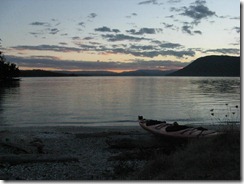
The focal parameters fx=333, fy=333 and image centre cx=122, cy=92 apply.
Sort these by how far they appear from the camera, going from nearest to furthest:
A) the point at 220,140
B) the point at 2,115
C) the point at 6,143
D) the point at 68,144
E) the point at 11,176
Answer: the point at 220,140 → the point at 11,176 → the point at 6,143 → the point at 68,144 → the point at 2,115

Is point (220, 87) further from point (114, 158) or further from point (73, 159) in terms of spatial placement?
point (73, 159)

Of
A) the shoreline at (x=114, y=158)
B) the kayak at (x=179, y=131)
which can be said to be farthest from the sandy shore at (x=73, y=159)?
the kayak at (x=179, y=131)

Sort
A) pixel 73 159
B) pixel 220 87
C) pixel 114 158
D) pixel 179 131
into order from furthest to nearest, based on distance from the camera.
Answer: pixel 220 87 < pixel 179 131 < pixel 114 158 < pixel 73 159

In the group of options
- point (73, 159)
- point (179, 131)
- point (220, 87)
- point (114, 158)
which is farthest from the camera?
point (220, 87)

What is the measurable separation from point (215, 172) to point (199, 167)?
1.18 feet

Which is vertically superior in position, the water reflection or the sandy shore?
the water reflection

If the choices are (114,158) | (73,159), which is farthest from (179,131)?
(73,159)

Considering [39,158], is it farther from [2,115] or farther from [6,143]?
[2,115]

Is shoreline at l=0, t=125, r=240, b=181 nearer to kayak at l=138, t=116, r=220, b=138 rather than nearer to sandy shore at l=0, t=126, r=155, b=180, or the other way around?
sandy shore at l=0, t=126, r=155, b=180

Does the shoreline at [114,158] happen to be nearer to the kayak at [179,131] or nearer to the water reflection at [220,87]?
the kayak at [179,131]

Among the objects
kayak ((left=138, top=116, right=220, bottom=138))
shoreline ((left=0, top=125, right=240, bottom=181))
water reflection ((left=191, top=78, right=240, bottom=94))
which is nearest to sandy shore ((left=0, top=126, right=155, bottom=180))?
shoreline ((left=0, top=125, right=240, bottom=181))

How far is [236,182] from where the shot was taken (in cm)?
459

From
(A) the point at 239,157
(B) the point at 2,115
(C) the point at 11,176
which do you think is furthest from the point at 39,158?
(B) the point at 2,115

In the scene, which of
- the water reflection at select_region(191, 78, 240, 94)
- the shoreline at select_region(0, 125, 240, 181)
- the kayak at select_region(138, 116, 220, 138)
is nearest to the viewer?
the shoreline at select_region(0, 125, 240, 181)
